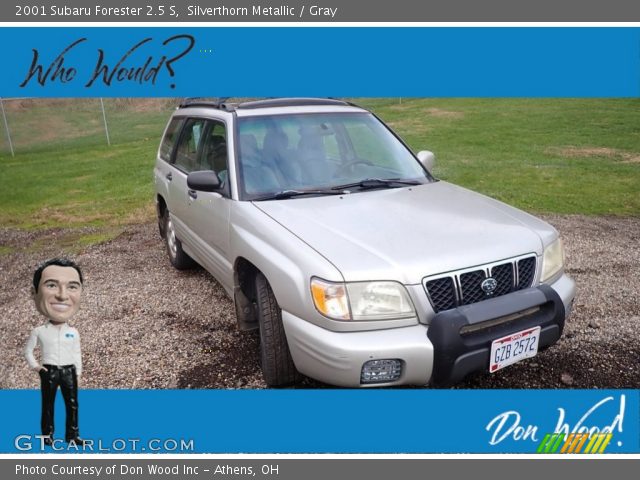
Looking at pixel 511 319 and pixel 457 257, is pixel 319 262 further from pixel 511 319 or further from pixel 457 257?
pixel 511 319

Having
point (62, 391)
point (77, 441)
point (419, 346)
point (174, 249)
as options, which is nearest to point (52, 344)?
point (62, 391)

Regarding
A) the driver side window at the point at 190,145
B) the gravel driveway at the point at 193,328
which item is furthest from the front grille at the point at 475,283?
the driver side window at the point at 190,145

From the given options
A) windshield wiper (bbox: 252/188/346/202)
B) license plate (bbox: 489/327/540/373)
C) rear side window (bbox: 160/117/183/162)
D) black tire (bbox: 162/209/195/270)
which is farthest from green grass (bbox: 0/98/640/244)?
license plate (bbox: 489/327/540/373)

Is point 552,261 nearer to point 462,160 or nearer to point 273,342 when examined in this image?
point 273,342

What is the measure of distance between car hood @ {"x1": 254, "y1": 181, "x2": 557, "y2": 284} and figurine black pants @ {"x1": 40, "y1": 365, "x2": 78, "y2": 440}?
1.47 m

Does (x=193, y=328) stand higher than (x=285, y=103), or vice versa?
(x=285, y=103)

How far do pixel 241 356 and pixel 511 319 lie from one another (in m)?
1.96

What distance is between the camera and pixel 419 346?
101 inches

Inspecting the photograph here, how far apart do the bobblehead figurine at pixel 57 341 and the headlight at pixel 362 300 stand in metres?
1.31

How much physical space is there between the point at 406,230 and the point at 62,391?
7.01ft

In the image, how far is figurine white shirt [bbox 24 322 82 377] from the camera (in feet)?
8.81

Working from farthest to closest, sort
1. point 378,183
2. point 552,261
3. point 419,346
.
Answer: point 378,183 < point 552,261 < point 419,346

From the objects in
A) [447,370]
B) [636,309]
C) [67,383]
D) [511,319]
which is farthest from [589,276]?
[67,383]

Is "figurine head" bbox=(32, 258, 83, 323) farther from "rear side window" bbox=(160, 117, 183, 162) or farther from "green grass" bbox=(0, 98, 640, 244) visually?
"green grass" bbox=(0, 98, 640, 244)
